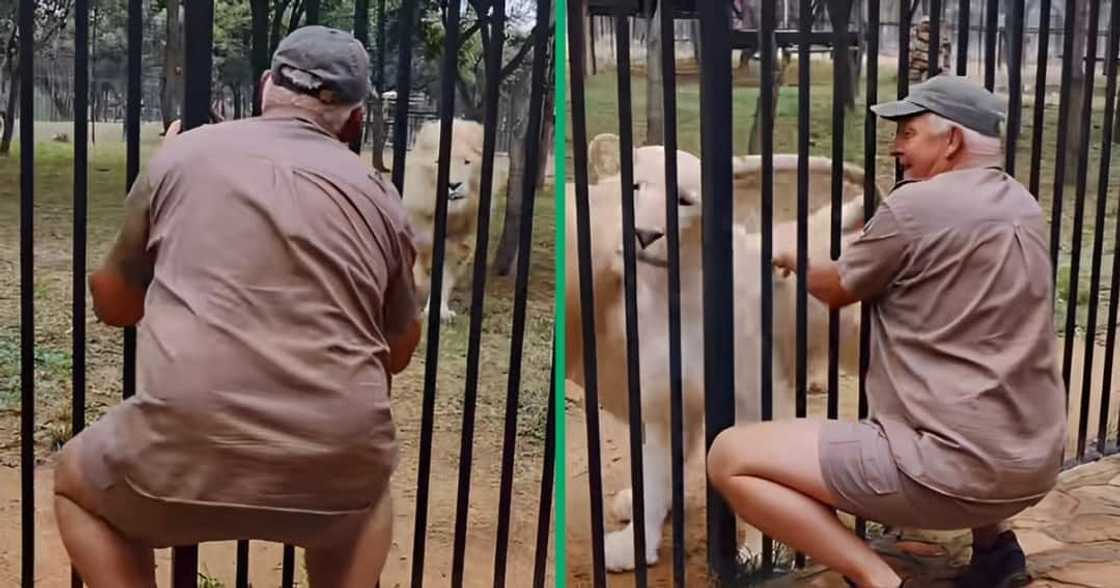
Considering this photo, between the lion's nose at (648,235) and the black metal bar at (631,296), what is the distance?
0.04 meters

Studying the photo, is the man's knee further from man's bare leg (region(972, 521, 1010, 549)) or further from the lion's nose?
man's bare leg (region(972, 521, 1010, 549))

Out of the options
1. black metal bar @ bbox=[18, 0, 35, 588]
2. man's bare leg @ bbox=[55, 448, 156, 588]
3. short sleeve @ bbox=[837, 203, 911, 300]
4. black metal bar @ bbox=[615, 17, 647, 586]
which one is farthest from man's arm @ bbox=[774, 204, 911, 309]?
black metal bar @ bbox=[18, 0, 35, 588]

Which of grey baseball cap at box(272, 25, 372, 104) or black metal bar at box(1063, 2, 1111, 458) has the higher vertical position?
grey baseball cap at box(272, 25, 372, 104)

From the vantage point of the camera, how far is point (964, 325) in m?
1.93

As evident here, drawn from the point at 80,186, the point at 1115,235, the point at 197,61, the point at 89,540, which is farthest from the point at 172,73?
the point at 1115,235

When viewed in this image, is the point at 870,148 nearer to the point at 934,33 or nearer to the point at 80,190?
the point at 934,33

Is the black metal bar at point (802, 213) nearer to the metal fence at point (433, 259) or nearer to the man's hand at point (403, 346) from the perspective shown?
the metal fence at point (433, 259)

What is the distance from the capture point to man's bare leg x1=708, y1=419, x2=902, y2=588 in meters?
1.97

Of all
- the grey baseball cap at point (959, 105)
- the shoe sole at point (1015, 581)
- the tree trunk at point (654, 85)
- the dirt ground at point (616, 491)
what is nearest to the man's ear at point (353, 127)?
the tree trunk at point (654, 85)

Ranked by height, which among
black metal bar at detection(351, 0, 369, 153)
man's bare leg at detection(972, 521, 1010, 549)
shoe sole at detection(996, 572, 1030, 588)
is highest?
black metal bar at detection(351, 0, 369, 153)

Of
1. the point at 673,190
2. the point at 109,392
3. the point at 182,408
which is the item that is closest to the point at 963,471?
the point at 673,190

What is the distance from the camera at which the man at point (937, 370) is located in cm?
193

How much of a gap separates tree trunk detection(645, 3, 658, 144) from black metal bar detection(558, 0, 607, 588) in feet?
0.36

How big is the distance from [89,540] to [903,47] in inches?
59.8
